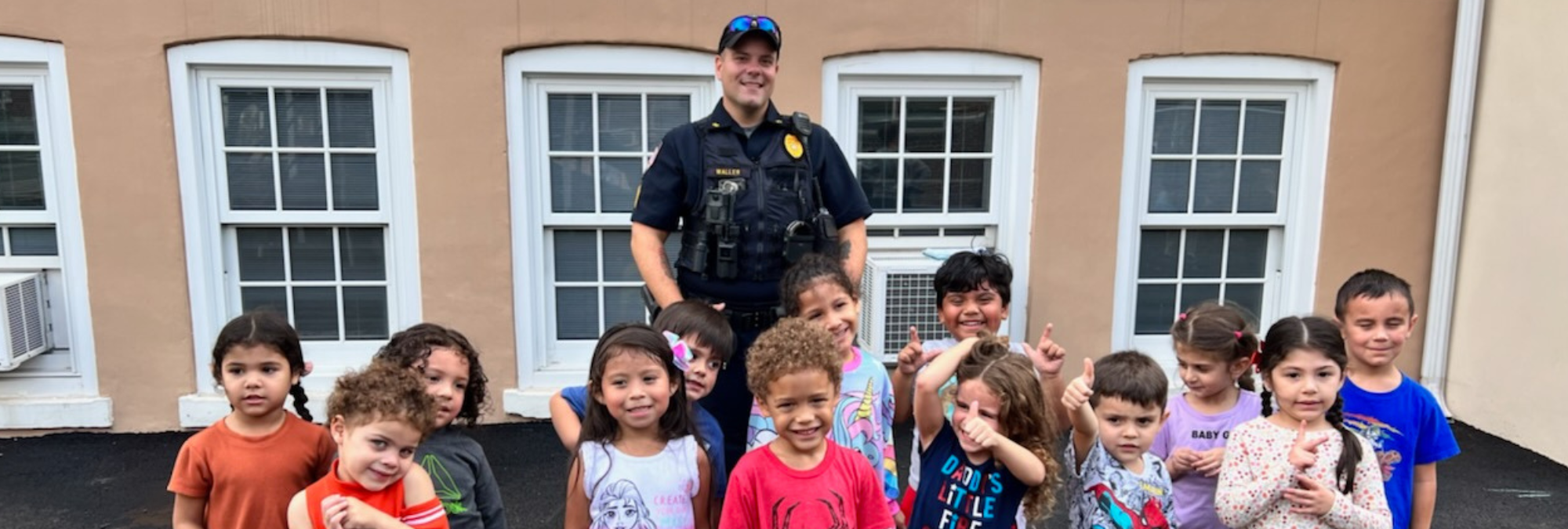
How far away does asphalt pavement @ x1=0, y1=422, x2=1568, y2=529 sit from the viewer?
384cm

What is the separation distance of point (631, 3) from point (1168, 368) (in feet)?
11.8

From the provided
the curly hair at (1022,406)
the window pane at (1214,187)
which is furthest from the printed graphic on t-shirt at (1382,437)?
the window pane at (1214,187)

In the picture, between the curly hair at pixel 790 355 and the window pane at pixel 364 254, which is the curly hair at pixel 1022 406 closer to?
the curly hair at pixel 790 355

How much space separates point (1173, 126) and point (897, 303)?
186 cm

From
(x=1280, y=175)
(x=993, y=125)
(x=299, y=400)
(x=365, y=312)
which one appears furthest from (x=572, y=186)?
(x=1280, y=175)

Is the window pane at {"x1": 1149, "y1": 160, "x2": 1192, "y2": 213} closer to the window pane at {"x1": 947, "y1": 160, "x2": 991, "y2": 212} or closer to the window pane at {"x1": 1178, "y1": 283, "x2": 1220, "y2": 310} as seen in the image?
the window pane at {"x1": 1178, "y1": 283, "x2": 1220, "y2": 310}

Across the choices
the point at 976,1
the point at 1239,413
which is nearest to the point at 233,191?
the point at 976,1

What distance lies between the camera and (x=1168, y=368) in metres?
5.12

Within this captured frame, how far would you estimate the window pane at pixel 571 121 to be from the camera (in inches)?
185

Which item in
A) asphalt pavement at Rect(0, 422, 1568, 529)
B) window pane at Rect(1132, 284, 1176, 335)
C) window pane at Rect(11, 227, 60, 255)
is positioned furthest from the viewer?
window pane at Rect(1132, 284, 1176, 335)

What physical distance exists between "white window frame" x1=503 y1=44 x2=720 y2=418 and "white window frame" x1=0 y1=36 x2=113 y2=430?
6.93 feet

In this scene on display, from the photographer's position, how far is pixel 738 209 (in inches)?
108

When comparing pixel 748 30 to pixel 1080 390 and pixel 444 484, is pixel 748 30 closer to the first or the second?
pixel 1080 390

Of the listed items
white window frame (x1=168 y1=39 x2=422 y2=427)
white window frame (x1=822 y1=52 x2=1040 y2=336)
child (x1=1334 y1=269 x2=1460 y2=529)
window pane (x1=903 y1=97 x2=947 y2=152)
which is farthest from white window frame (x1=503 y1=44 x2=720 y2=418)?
child (x1=1334 y1=269 x2=1460 y2=529)
